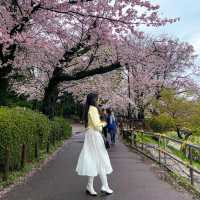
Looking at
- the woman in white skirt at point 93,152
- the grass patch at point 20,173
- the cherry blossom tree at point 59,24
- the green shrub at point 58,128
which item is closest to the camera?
the woman in white skirt at point 93,152

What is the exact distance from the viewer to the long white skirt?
7.61 metres

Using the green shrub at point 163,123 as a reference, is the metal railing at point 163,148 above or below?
below

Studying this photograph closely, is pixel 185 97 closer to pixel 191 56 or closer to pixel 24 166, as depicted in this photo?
pixel 191 56

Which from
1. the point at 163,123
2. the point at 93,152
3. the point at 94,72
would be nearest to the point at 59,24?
the point at 94,72

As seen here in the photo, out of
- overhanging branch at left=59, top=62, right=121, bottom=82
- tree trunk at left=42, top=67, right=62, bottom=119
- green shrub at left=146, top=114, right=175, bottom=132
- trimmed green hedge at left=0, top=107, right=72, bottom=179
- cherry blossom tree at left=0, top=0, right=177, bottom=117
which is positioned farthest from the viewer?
green shrub at left=146, top=114, right=175, bottom=132

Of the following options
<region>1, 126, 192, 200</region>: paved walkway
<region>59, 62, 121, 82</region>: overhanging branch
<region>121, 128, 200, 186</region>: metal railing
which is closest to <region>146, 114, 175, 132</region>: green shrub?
<region>121, 128, 200, 186</region>: metal railing

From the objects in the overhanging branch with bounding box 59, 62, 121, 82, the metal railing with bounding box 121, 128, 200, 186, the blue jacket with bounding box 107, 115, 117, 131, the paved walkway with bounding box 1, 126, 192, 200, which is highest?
the overhanging branch with bounding box 59, 62, 121, 82

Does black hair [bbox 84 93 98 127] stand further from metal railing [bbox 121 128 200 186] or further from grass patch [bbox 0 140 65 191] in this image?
grass patch [bbox 0 140 65 191]

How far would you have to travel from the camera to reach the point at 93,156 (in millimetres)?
7656

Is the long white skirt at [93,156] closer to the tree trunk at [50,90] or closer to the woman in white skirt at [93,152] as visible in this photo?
the woman in white skirt at [93,152]

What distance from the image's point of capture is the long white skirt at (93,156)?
7609 millimetres

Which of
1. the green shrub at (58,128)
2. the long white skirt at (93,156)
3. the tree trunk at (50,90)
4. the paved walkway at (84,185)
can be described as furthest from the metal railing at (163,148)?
the tree trunk at (50,90)

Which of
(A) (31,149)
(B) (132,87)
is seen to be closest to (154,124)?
(B) (132,87)

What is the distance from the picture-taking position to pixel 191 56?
138 feet
